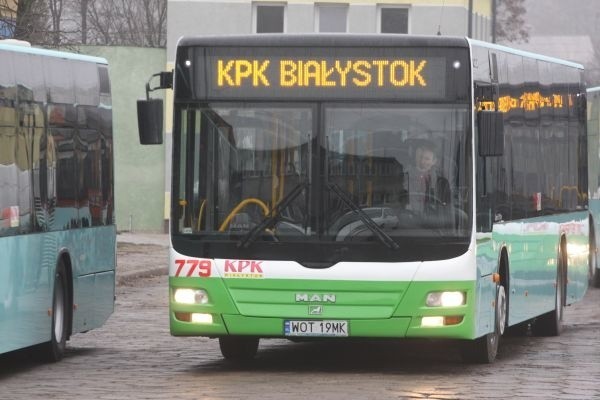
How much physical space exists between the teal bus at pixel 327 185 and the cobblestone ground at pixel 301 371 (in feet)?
1.61

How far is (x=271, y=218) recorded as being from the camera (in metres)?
15.6

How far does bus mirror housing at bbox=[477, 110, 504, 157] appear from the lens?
15672 mm

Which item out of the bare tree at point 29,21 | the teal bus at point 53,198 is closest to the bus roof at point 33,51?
the teal bus at point 53,198

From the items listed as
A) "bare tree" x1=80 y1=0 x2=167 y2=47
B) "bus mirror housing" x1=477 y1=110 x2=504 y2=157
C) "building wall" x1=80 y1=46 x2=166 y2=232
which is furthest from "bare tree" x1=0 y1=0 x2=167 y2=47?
"bus mirror housing" x1=477 y1=110 x2=504 y2=157

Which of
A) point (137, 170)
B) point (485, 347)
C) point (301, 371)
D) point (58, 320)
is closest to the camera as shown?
point (301, 371)

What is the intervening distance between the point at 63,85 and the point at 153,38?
6888 centimetres

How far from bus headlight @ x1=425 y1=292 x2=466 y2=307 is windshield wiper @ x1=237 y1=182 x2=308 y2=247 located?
130cm

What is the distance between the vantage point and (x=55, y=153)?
17.2m

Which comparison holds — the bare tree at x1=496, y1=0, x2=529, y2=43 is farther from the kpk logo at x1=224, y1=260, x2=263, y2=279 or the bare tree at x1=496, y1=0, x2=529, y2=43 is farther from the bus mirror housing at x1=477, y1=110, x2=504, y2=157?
the kpk logo at x1=224, y1=260, x2=263, y2=279

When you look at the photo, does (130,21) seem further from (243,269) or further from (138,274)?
(243,269)

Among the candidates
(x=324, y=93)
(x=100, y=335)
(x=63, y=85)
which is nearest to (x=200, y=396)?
(x=324, y=93)

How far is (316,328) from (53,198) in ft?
9.34

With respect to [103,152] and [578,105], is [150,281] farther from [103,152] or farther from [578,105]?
[103,152]

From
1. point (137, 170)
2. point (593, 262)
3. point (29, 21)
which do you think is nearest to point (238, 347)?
point (593, 262)
